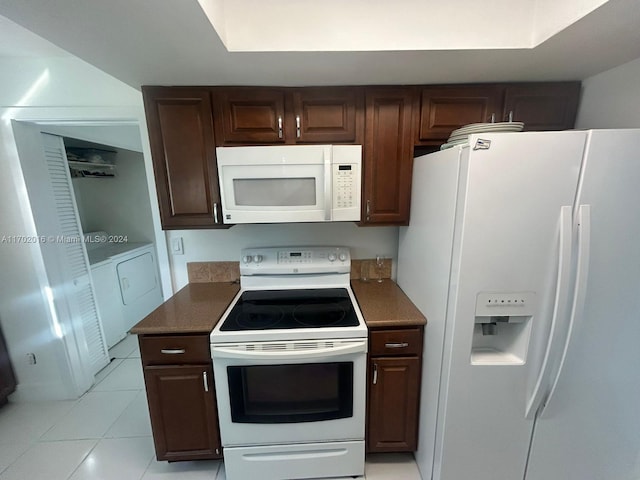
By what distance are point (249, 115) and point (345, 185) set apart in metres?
0.70

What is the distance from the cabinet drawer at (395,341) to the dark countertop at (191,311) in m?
0.89

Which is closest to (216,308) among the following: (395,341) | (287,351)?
(287,351)

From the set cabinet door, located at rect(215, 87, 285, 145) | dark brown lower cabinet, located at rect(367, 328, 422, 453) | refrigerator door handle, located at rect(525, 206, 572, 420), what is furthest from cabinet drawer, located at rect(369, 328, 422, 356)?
cabinet door, located at rect(215, 87, 285, 145)

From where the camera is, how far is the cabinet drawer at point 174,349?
137 centimetres

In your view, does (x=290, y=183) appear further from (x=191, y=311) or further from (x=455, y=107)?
(x=455, y=107)

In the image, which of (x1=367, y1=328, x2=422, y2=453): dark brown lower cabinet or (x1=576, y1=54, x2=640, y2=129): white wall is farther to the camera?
(x1=367, y1=328, x2=422, y2=453): dark brown lower cabinet

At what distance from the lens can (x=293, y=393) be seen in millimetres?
1428

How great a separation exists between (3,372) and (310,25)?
3.22 metres

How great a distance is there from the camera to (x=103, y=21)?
93cm

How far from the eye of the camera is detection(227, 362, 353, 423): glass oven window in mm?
1395

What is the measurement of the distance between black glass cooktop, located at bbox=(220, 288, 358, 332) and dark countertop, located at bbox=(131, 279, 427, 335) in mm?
92

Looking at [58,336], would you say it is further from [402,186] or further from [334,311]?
[402,186]

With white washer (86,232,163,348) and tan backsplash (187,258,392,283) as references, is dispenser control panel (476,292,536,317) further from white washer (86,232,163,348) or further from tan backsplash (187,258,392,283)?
white washer (86,232,163,348)

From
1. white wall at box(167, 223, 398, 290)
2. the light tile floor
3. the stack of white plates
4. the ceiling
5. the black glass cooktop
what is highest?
the ceiling
